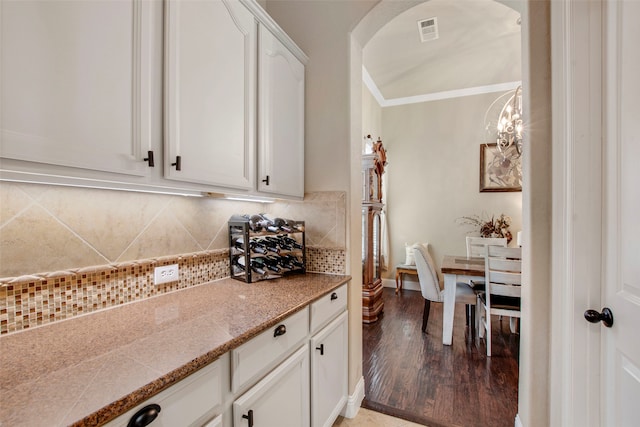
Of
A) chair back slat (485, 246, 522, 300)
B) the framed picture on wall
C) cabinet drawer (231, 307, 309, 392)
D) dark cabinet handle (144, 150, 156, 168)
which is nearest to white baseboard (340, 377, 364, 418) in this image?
cabinet drawer (231, 307, 309, 392)

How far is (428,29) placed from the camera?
9.84ft

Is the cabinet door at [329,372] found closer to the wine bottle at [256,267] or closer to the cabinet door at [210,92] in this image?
the wine bottle at [256,267]

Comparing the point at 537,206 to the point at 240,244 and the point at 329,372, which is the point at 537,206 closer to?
the point at 329,372

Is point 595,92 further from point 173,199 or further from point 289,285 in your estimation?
point 173,199

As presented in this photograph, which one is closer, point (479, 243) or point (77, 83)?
point (77, 83)

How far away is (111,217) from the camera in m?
1.15

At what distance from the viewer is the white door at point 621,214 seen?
92 cm

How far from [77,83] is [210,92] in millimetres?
504

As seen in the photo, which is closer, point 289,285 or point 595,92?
point 595,92

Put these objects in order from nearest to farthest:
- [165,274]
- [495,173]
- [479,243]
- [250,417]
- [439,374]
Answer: [250,417]
[165,274]
[439,374]
[479,243]
[495,173]

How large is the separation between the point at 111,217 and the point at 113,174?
35cm

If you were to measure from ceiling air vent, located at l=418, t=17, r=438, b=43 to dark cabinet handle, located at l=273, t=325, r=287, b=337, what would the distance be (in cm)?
325

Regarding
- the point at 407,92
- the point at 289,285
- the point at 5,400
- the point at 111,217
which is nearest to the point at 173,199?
the point at 111,217

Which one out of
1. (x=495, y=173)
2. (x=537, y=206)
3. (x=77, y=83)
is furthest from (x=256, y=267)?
(x=495, y=173)
